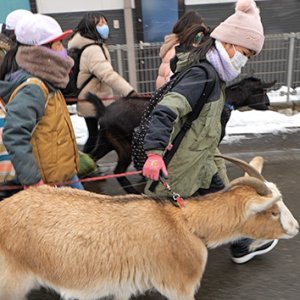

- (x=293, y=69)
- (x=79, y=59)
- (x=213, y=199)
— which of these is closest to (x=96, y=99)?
(x=79, y=59)

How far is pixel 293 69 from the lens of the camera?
25.5ft

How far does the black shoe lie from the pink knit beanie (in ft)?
5.00

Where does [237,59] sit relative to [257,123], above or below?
above

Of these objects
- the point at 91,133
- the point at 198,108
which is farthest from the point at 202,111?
the point at 91,133

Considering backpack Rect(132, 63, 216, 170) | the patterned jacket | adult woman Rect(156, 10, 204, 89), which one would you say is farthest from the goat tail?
the patterned jacket

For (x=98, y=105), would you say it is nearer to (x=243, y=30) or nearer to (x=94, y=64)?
(x=94, y=64)

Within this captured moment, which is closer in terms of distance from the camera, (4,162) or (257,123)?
(4,162)

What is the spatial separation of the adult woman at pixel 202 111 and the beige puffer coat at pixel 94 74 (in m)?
1.53

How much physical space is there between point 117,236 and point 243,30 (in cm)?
159

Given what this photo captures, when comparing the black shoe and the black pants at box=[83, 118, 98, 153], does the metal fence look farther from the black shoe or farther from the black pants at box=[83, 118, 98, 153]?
the black shoe

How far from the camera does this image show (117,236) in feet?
8.40

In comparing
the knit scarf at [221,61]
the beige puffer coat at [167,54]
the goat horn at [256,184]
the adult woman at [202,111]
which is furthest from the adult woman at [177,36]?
the goat horn at [256,184]

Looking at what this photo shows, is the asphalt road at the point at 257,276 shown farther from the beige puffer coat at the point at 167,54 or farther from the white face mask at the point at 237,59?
the beige puffer coat at the point at 167,54

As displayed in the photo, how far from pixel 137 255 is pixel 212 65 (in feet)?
4.51
